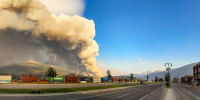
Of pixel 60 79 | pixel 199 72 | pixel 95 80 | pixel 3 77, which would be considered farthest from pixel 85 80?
pixel 199 72

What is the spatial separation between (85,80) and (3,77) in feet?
127

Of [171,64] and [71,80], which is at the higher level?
[171,64]

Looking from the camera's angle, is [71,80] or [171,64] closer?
[171,64]

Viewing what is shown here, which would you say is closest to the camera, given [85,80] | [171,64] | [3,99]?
[3,99]

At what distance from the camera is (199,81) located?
119938 mm

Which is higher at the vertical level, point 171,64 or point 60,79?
point 171,64

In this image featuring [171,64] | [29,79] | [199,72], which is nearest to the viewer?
[171,64]

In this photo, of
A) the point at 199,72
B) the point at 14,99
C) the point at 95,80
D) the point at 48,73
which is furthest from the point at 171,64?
the point at 48,73

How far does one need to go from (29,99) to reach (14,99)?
153cm

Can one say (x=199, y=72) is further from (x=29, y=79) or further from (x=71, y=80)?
(x=29, y=79)

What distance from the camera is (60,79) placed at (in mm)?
92062

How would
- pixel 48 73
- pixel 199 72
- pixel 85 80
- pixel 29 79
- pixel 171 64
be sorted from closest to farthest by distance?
pixel 171 64 < pixel 29 79 < pixel 85 80 < pixel 199 72 < pixel 48 73

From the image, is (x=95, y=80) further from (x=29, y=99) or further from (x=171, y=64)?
(x=29, y=99)

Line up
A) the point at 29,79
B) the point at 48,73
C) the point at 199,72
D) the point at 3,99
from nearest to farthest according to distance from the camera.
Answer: the point at 3,99 → the point at 29,79 → the point at 199,72 → the point at 48,73
